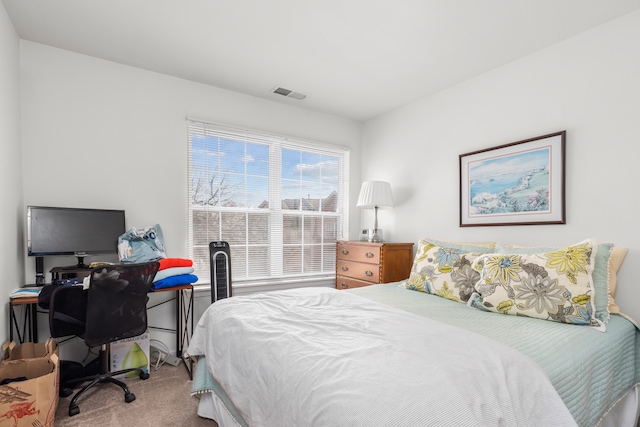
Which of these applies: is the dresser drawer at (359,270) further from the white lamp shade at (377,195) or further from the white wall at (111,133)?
the white wall at (111,133)

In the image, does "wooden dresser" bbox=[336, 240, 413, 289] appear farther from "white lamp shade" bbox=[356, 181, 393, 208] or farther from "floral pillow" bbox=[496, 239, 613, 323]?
"floral pillow" bbox=[496, 239, 613, 323]

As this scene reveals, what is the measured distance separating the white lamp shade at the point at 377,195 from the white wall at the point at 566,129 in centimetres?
28

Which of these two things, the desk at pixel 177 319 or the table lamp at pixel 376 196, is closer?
the desk at pixel 177 319

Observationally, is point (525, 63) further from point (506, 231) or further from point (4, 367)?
point (4, 367)

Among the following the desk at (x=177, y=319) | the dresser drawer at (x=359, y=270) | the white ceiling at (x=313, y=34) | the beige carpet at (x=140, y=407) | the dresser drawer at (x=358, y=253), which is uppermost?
the white ceiling at (x=313, y=34)

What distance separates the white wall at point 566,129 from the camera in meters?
2.08

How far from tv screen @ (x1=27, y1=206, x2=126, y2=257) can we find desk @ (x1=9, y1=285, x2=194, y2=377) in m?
0.41

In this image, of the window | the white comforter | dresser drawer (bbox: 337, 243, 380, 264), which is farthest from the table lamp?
the white comforter

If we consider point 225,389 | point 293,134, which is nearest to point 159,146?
point 293,134

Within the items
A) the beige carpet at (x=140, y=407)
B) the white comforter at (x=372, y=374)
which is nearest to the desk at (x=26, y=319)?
the beige carpet at (x=140, y=407)

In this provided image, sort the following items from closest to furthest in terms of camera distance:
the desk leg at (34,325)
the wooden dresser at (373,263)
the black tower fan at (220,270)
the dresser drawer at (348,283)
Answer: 1. the desk leg at (34,325)
2. the black tower fan at (220,270)
3. the wooden dresser at (373,263)
4. the dresser drawer at (348,283)

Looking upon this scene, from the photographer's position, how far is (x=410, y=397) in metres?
0.94

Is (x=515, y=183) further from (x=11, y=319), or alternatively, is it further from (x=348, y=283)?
(x=11, y=319)

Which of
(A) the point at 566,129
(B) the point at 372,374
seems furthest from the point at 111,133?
(A) the point at 566,129
